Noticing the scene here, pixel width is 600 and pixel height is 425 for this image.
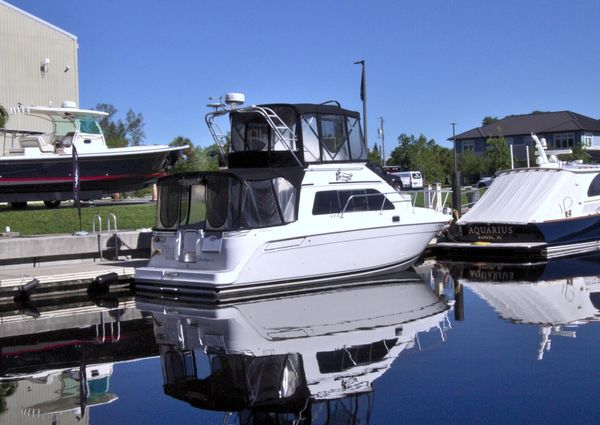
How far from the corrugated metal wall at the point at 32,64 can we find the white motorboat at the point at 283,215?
25.0 metres

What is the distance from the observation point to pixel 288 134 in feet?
52.7

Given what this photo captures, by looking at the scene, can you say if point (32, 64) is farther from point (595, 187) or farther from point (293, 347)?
point (293, 347)

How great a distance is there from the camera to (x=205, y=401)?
26.9 feet

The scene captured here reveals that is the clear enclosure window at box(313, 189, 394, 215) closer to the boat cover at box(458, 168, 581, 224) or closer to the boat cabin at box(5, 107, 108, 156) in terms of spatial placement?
the boat cover at box(458, 168, 581, 224)

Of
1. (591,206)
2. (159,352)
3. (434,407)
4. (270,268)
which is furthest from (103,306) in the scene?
(591,206)

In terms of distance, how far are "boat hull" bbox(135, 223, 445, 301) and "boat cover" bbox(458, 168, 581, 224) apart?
4200 millimetres

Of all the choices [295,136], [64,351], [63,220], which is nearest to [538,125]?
[63,220]

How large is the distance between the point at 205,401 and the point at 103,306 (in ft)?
22.2

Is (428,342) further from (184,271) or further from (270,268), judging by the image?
(184,271)

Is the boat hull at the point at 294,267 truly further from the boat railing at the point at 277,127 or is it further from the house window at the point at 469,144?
the house window at the point at 469,144

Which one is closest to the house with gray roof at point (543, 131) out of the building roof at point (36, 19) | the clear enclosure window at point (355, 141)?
the building roof at point (36, 19)

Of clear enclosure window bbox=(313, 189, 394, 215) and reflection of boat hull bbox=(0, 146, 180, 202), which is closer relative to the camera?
clear enclosure window bbox=(313, 189, 394, 215)

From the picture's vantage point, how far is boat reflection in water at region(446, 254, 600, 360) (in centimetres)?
1198

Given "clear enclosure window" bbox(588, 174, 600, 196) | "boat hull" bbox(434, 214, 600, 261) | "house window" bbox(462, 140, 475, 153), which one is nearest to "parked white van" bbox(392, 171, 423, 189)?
"clear enclosure window" bbox(588, 174, 600, 196)
